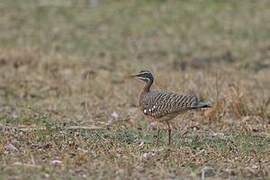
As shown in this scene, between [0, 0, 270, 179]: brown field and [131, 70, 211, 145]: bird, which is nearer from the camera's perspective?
[0, 0, 270, 179]: brown field

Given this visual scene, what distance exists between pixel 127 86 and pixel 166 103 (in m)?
5.14

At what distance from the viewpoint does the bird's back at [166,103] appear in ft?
27.9

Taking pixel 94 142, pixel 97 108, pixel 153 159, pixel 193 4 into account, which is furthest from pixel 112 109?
pixel 193 4

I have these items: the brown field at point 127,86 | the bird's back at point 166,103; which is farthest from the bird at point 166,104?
the brown field at point 127,86

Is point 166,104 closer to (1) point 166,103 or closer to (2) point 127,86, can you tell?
(1) point 166,103

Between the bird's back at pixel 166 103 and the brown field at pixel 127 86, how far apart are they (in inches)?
13.7

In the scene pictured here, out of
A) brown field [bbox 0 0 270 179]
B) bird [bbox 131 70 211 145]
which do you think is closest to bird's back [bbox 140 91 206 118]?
bird [bbox 131 70 211 145]

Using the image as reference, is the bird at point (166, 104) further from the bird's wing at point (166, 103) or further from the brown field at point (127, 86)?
the brown field at point (127, 86)

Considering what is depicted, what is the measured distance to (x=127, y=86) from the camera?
544 inches

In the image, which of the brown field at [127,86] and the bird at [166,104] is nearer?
the brown field at [127,86]

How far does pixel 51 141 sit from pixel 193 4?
41.0ft

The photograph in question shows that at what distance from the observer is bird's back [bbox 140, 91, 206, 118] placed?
27.9ft

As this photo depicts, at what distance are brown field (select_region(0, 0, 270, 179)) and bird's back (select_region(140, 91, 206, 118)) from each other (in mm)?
347

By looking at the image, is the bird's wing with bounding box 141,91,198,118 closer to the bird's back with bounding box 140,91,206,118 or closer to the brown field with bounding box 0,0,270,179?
the bird's back with bounding box 140,91,206,118
